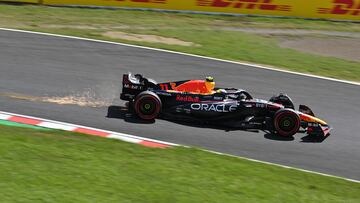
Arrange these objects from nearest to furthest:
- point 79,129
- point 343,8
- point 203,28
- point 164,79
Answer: point 79,129 → point 164,79 → point 203,28 → point 343,8

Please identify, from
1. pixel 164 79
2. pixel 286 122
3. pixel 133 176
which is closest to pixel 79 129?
pixel 133 176

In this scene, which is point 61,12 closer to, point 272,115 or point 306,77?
point 306,77

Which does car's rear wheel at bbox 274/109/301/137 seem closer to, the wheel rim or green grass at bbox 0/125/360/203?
the wheel rim

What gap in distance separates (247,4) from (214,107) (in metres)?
14.5

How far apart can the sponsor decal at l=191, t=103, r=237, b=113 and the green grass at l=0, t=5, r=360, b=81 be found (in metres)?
6.55

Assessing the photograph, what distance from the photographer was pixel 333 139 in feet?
42.7

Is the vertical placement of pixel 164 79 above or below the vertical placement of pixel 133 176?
above

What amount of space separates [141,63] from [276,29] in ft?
30.0

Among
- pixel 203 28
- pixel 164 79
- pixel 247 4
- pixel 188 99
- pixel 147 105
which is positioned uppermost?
pixel 247 4

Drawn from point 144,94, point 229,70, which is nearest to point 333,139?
point 144,94

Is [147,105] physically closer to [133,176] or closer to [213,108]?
[213,108]

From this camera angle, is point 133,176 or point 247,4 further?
point 247,4

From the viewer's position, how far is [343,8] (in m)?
27.0

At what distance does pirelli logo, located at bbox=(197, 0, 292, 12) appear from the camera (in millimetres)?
26141
